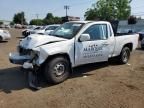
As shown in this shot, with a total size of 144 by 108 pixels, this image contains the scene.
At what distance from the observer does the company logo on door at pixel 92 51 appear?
8.33 metres

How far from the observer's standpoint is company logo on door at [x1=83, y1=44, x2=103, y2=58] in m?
Result: 8.33

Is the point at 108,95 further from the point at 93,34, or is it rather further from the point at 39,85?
the point at 93,34

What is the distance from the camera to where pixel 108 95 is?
6.62 m

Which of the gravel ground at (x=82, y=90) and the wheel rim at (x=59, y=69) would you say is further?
the wheel rim at (x=59, y=69)

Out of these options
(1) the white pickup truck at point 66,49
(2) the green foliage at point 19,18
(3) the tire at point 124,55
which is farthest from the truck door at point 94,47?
(2) the green foliage at point 19,18

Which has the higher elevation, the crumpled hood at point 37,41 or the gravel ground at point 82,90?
the crumpled hood at point 37,41

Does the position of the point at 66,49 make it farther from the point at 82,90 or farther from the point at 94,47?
the point at 82,90

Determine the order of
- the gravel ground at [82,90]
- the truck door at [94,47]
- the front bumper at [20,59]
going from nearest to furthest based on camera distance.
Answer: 1. the gravel ground at [82,90]
2. the front bumper at [20,59]
3. the truck door at [94,47]

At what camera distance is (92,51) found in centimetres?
854

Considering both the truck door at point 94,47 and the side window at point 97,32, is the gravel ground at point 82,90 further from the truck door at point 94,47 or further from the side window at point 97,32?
the side window at point 97,32

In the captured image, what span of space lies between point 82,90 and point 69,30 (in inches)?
93.9

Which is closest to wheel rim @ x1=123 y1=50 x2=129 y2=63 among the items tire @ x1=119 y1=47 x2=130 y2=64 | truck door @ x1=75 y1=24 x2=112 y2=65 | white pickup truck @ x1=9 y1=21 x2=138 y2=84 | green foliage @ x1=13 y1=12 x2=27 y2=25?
tire @ x1=119 y1=47 x2=130 y2=64

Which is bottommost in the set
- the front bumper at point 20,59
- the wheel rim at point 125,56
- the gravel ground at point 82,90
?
the gravel ground at point 82,90

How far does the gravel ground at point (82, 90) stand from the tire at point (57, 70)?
177 millimetres
